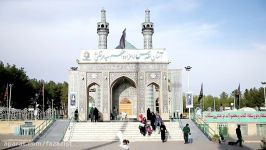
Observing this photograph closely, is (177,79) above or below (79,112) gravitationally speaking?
above

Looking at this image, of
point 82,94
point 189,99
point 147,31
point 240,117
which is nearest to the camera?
point 189,99

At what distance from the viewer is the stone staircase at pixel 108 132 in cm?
2205

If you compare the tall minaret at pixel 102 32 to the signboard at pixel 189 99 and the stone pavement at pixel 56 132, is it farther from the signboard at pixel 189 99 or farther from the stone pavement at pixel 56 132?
the signboard at pixel 189 99

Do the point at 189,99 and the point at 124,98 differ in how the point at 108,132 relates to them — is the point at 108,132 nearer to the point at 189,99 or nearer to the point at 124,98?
the point at 189,99

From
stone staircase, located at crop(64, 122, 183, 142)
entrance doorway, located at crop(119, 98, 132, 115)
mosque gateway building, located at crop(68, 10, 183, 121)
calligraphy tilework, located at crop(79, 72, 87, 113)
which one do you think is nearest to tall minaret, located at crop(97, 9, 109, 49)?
entrance doorway, located at crop(119, 98, 132, 115)

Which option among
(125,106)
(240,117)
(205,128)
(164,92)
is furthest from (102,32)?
(205,128)

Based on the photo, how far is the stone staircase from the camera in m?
22.0

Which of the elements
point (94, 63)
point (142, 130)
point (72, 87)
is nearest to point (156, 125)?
point (142, 130)

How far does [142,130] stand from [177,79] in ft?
70.1

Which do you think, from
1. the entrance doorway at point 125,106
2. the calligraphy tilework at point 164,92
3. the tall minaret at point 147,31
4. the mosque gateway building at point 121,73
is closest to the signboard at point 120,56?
the mosque gateway building at point 121,73

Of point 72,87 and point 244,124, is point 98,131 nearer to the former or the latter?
point 244,124

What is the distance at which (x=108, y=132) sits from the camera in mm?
23297

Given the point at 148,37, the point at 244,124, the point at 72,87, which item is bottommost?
the point at 244,124

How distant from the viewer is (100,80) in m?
33.1
